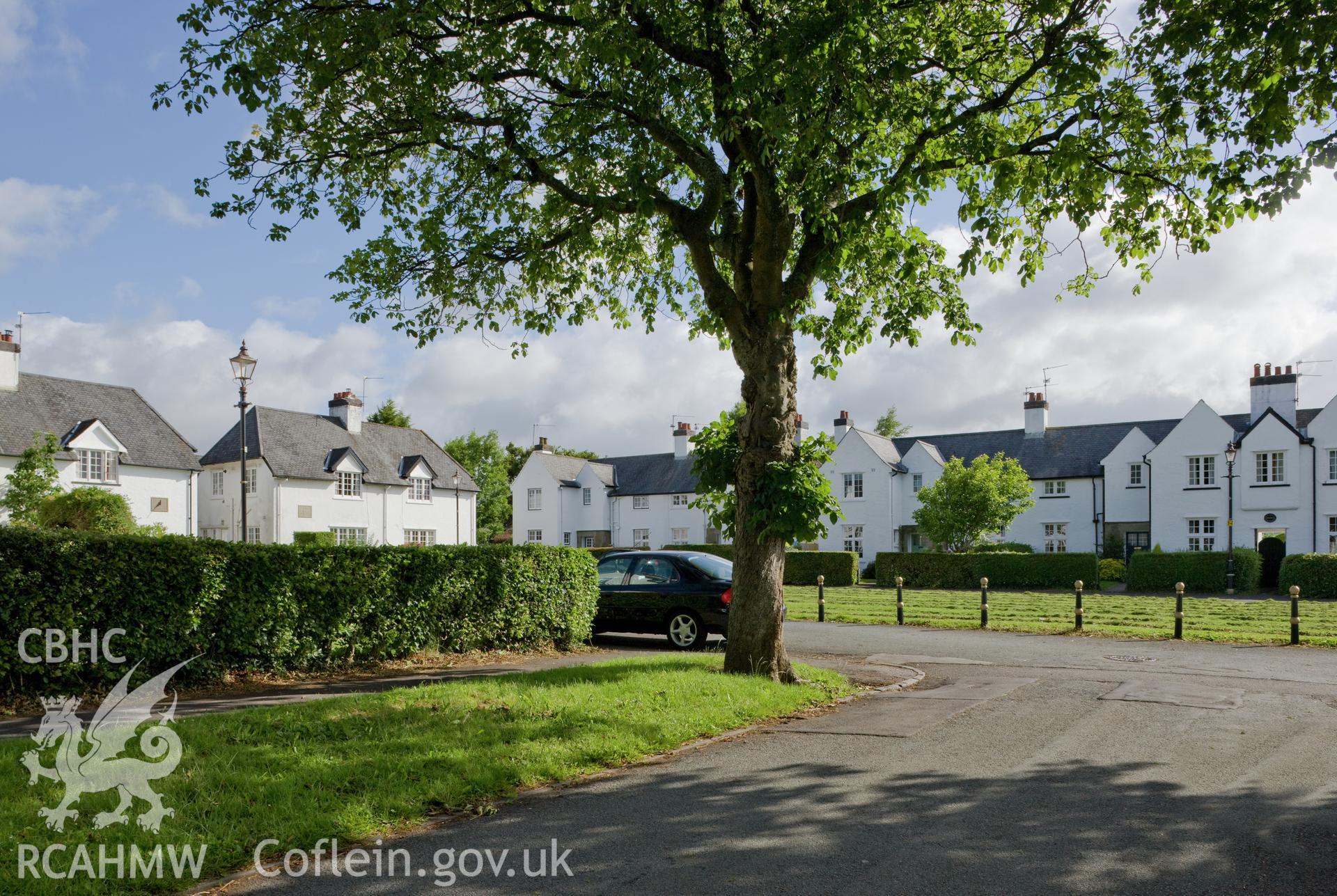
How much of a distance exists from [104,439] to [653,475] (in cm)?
3279

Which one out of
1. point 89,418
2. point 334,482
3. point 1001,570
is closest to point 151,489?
point 89,418

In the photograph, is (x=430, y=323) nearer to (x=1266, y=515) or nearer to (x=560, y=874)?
(x=560, y=874)

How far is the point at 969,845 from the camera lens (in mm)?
5680

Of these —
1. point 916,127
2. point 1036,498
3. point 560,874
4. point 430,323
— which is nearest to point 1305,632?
point 916,127

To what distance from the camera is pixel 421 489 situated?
5222 centimetres

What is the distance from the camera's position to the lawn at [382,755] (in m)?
5.65

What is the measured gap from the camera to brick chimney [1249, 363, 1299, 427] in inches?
1620

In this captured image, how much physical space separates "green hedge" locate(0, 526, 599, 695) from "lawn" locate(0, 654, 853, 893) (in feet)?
8.28

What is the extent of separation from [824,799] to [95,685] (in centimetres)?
805

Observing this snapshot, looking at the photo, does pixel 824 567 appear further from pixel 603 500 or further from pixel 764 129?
pixel 764 129

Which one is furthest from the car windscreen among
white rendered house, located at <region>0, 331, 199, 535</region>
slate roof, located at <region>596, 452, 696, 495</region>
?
slate roof, located at <region>596, 452, 696, 495</region>

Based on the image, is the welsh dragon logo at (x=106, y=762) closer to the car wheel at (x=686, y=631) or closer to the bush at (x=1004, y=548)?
the car wheel at (x=686, y=631)

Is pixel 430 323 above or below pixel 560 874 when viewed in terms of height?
above

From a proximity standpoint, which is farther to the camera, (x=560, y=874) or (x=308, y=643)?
(x=308, y=643)
